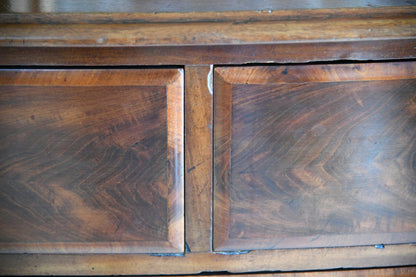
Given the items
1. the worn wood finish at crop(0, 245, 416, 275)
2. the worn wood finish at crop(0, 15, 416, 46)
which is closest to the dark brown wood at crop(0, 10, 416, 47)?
the worn wood finish at crop(0, 15, 416, 46)

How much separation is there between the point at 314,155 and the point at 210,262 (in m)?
0.25

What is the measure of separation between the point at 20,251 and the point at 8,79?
0.90 feet

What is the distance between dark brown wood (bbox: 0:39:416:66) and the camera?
1.60 feet

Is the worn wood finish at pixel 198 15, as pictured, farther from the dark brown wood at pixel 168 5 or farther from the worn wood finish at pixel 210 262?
the worn wood finish at pixel 210 262

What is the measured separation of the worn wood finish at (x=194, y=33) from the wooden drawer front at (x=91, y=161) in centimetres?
5

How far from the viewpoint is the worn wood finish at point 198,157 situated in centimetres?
50

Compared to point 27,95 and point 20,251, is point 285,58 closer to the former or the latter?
point 27,95

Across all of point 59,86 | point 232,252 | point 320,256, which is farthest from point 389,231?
point 59,86

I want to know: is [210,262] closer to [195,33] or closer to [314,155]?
[314,155]

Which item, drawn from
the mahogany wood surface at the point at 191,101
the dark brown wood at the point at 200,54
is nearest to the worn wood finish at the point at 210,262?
the mahogany wood surface at the point at 191,101

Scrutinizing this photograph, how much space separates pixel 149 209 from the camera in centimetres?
55

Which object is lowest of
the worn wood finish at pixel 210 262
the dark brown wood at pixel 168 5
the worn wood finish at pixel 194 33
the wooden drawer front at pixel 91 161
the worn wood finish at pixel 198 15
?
the worn wood finish at pixel 210 262

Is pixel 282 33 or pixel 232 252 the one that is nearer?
pixel 282 33

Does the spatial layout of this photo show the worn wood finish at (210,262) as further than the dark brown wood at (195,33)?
Yes
